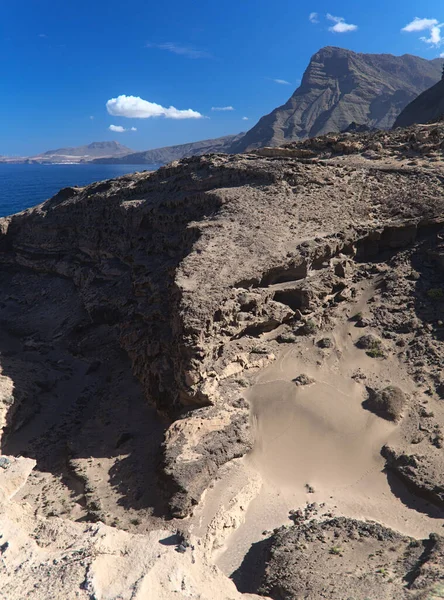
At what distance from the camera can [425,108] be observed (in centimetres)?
9300

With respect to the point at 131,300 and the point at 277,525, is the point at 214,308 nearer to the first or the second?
the point at 277,525

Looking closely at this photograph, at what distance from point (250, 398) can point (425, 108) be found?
10166 centimetres

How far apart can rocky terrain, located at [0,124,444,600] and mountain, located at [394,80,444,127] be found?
72.9 meters

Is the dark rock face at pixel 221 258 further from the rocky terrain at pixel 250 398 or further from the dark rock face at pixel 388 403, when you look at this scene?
the dark rock face at pixel 388 403

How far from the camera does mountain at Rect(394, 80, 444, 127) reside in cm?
8808

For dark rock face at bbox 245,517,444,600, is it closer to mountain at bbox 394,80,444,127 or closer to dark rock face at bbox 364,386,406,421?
dark rock face at bbox 364,386,406,421

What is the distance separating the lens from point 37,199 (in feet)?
321

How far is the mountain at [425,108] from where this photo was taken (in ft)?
289

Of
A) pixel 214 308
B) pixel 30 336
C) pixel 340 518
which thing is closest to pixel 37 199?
pixel 30 336

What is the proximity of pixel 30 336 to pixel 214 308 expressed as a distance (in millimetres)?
17982

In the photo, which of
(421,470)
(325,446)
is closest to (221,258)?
(325,446)

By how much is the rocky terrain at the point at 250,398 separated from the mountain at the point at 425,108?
239ft

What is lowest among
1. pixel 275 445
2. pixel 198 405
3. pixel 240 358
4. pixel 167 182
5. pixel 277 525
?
pixel 277 525

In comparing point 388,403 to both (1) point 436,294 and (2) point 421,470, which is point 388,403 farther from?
(1) point 436,294
